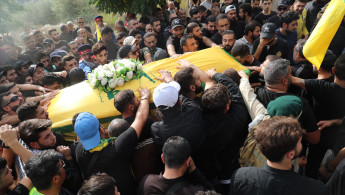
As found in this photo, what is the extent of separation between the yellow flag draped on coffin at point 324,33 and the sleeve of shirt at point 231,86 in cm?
89

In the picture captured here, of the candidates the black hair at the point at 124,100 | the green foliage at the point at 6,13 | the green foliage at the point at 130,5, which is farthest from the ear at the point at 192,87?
the green foliage at the point at 6,13

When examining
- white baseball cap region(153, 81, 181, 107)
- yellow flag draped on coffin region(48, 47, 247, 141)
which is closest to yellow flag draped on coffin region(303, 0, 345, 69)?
yellow flag draped on coffin region(48, 47, 247, 141)

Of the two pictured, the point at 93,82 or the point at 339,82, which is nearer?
the point at 339,82

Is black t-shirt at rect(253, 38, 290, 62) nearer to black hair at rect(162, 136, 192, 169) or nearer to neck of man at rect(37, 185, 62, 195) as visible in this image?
black hair at rect(162, 136, 192, 169)

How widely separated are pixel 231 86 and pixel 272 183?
1.42m

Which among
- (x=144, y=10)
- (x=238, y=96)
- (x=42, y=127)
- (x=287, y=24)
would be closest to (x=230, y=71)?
(x=238, y=96)

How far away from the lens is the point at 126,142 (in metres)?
2.44

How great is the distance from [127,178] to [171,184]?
26.6 inches

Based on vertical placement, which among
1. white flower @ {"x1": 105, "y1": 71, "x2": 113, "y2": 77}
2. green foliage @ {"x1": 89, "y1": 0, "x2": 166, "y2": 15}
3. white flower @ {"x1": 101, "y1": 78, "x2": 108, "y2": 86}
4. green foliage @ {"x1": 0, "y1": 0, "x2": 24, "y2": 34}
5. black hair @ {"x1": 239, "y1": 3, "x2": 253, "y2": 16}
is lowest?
→ black hair @ {"x1": 239, "y1": 3, "x2": 253, "y2": 16}

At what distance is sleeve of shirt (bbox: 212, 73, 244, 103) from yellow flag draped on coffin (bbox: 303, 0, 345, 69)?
2.93ft

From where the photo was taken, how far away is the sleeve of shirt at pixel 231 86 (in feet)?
9.25

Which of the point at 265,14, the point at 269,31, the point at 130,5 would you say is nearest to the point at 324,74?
the point at 269,31

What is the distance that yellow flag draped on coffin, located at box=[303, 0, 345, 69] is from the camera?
2.78m

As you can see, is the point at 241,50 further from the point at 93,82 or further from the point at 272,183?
the point at 272,183
